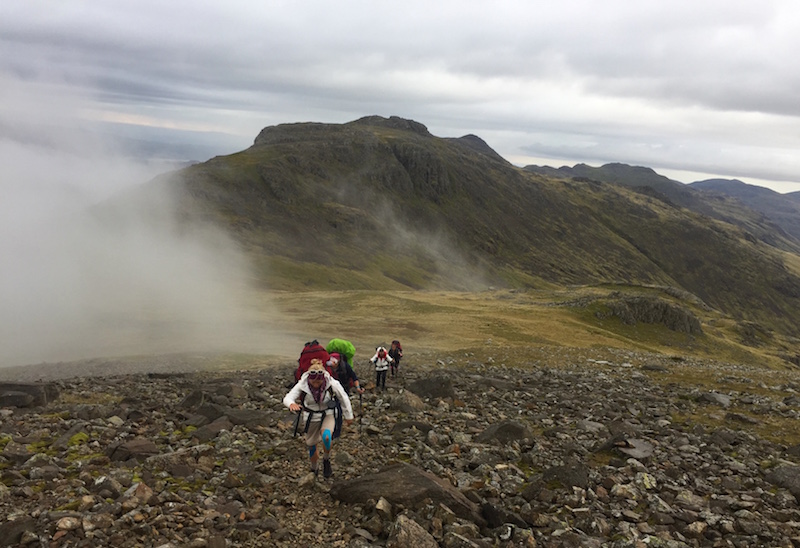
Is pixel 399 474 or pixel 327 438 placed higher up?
pixel 327 438

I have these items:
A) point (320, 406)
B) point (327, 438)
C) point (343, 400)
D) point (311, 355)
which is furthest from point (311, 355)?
point (327, 438)

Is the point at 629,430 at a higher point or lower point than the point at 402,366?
higher

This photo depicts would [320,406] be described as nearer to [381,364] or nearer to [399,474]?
[399,474]

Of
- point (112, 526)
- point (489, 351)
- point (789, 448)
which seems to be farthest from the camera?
point (489, 351)

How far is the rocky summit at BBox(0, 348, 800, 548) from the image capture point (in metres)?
10.0

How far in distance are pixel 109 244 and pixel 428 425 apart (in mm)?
117247

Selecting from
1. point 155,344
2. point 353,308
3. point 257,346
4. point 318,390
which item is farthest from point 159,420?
point 353,308

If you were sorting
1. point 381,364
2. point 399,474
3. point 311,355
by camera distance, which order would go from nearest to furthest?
point 399,474 → point 311,355 → point 381,364

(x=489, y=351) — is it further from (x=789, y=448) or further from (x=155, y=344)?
(x=155, y=344)

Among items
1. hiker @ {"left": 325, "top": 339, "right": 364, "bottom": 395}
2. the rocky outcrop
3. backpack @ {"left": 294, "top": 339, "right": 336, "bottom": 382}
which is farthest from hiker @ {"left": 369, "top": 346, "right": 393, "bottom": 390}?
the rocky outcrop

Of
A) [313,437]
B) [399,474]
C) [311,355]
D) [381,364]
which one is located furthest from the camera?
[381,364]

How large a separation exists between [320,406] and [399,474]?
257 cm

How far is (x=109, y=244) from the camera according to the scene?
112562 mm

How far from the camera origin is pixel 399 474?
11875 millimetres
